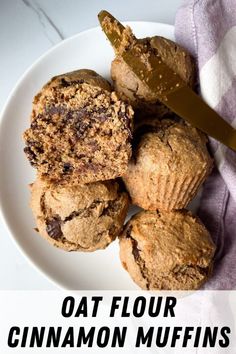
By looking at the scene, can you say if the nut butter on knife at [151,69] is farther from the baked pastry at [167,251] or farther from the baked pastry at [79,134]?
the baked pastry at [167,251]

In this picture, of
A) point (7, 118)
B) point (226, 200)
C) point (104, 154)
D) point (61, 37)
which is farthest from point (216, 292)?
point (61, 37)

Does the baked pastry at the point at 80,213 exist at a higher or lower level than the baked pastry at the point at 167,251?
higher

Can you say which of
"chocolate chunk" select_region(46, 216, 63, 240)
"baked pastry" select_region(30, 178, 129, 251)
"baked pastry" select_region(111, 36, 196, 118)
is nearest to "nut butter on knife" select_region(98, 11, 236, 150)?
"baked pastry" select_region(111, 36, 196, 118)

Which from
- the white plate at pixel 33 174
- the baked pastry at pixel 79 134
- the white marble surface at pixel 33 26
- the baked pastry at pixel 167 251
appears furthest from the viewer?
the white marble surface at pixel 33 26

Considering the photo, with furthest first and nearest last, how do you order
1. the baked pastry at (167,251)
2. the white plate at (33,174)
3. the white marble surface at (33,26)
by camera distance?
the white marble surface at (33,26)
the white plate at (33,174)
the baked pastry at (167,251)

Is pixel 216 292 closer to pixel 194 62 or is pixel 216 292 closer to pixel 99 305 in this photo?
pixel 99 305

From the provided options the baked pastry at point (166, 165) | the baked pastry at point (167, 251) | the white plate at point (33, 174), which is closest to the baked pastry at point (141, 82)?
the baked pastry at point (166, 165)

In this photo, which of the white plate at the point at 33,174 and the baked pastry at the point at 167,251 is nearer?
the baked pastry at the point at 167,251
